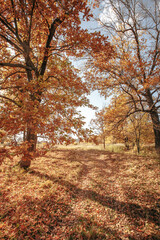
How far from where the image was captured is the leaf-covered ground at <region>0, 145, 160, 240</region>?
3.75 meters

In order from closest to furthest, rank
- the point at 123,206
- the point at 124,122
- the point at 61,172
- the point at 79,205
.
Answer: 1. the point at 123,206
2. the point at 79,205
3. the point at 61,172
4. the point at 124,122

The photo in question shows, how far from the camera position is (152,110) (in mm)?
9633

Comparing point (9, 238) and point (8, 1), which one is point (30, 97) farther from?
point (9, 238)

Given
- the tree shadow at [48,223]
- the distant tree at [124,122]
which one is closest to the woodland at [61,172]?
the tree shadow at [48,223]

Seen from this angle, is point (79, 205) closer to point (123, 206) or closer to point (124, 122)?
point (123, 206)

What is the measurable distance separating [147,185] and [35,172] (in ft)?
24.8

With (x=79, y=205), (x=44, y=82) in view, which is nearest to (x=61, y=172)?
(x=79, y=205)

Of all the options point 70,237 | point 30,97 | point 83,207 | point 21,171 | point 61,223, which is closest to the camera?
point 70,237

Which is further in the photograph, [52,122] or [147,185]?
[147,185]

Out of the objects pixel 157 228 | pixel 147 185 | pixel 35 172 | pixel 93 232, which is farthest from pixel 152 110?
pixel 35 172

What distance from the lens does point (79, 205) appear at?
5.09 m

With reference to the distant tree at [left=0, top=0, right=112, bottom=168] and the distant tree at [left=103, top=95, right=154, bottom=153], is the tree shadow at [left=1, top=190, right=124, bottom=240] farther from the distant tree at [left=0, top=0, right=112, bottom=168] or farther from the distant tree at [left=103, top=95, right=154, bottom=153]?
the distant tree at [left=103, top=95, right=154, bottom=153]

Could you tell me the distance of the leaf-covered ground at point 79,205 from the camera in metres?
3.75

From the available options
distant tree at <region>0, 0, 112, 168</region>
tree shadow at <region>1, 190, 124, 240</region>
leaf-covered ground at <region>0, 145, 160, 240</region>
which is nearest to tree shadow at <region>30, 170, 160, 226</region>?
leaf-covered ground at <region>0, 145, 160, 240</region>
